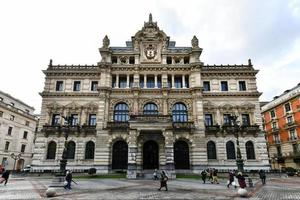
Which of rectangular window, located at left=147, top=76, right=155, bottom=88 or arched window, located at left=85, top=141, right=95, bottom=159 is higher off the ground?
rectangular window, located at left=147, top=76, right=155, bottom=88

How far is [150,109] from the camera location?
3466 centimetres

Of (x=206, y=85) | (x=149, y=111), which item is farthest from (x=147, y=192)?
(x=206, y=85)

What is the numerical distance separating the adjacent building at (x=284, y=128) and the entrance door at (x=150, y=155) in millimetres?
30869

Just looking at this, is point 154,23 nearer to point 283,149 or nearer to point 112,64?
point 112,64

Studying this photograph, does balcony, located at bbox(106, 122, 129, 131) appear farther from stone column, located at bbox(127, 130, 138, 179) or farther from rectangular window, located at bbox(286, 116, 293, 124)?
rectangular window, located at bbox(286, 116, 293, 124)

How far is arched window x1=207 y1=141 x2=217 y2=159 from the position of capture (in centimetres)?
3273

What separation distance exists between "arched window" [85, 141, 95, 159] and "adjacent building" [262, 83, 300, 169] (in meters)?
40.3

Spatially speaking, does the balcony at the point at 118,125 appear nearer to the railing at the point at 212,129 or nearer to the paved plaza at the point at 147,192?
the railing at the point at 212,129

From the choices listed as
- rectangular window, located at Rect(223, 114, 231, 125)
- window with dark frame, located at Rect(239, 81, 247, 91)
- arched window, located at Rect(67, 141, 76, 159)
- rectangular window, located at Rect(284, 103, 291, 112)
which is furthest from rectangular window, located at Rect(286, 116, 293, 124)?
arched window, located at Rect(67, 141, 76, 159)

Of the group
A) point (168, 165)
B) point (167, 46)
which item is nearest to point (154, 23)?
point (167, 46)

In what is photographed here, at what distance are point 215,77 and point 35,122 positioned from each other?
1913 inches

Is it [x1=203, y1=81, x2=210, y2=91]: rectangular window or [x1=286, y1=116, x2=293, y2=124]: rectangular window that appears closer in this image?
[x1=203, y1=81, x2=210, y2=91]: rectangular window

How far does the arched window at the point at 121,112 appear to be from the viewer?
112ft

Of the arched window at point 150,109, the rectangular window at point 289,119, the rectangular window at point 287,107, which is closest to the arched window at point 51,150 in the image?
the arched window at point 150,109
